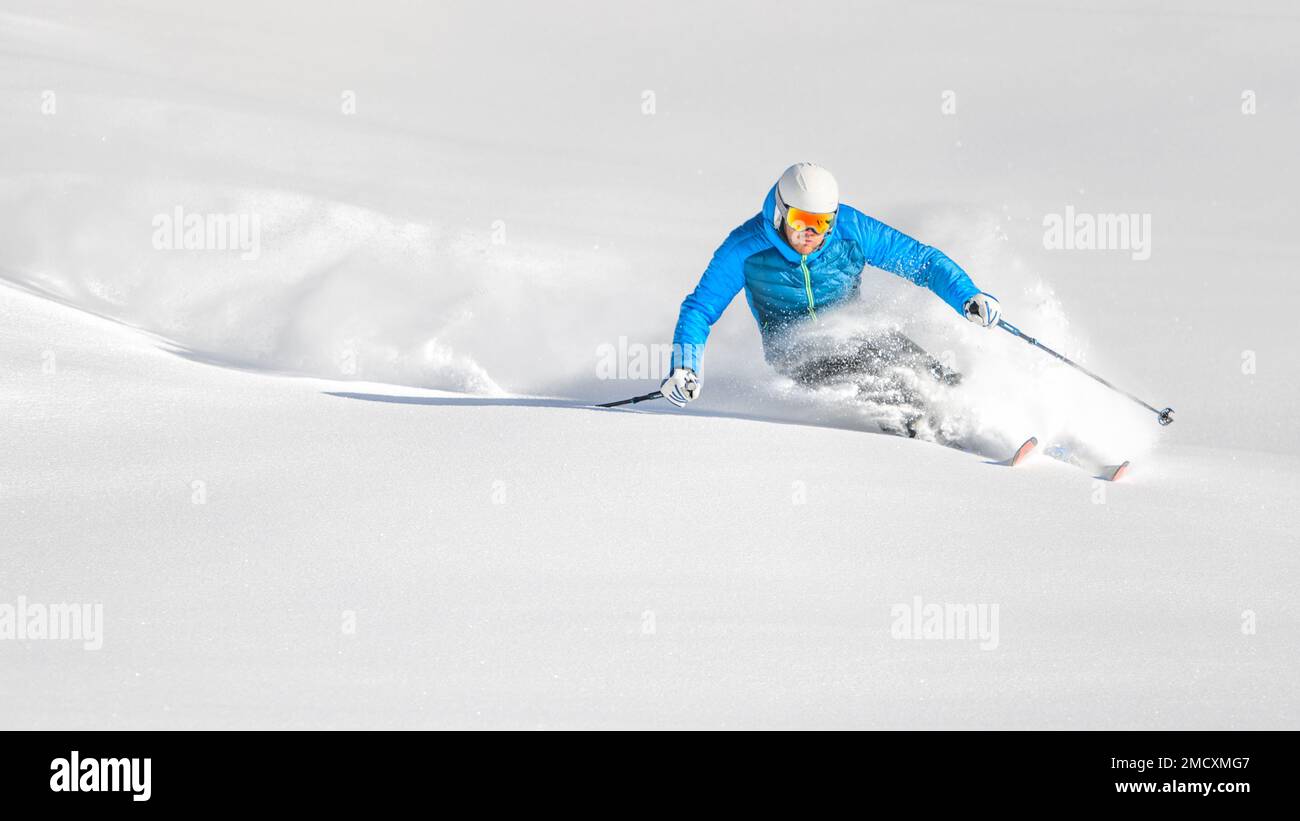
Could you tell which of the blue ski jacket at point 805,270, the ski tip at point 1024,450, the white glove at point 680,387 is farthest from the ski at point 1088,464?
the white glove at point 680,387

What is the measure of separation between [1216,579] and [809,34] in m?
16.5

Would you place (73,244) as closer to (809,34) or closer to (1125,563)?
(1125,563)

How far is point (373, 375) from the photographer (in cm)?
645

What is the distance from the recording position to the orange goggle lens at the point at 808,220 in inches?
211

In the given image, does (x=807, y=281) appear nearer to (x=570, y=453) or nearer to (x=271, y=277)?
(x=570, y=453)

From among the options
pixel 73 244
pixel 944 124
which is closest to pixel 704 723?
pixel 73 244

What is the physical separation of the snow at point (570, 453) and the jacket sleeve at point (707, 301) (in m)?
0.37

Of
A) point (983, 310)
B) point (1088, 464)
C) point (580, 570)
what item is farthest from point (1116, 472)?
point (580, 570)

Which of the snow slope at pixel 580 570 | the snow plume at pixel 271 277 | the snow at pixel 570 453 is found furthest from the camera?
the snow plume at pixel 271 277

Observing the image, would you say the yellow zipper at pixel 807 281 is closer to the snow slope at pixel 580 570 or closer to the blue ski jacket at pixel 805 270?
the blue ski jacket at pixel 805 270

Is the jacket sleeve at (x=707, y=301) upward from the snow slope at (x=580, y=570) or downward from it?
upward

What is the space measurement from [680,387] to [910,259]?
1275 millimetres

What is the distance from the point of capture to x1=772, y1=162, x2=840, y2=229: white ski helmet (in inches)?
209

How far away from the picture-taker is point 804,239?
5.47 metres
